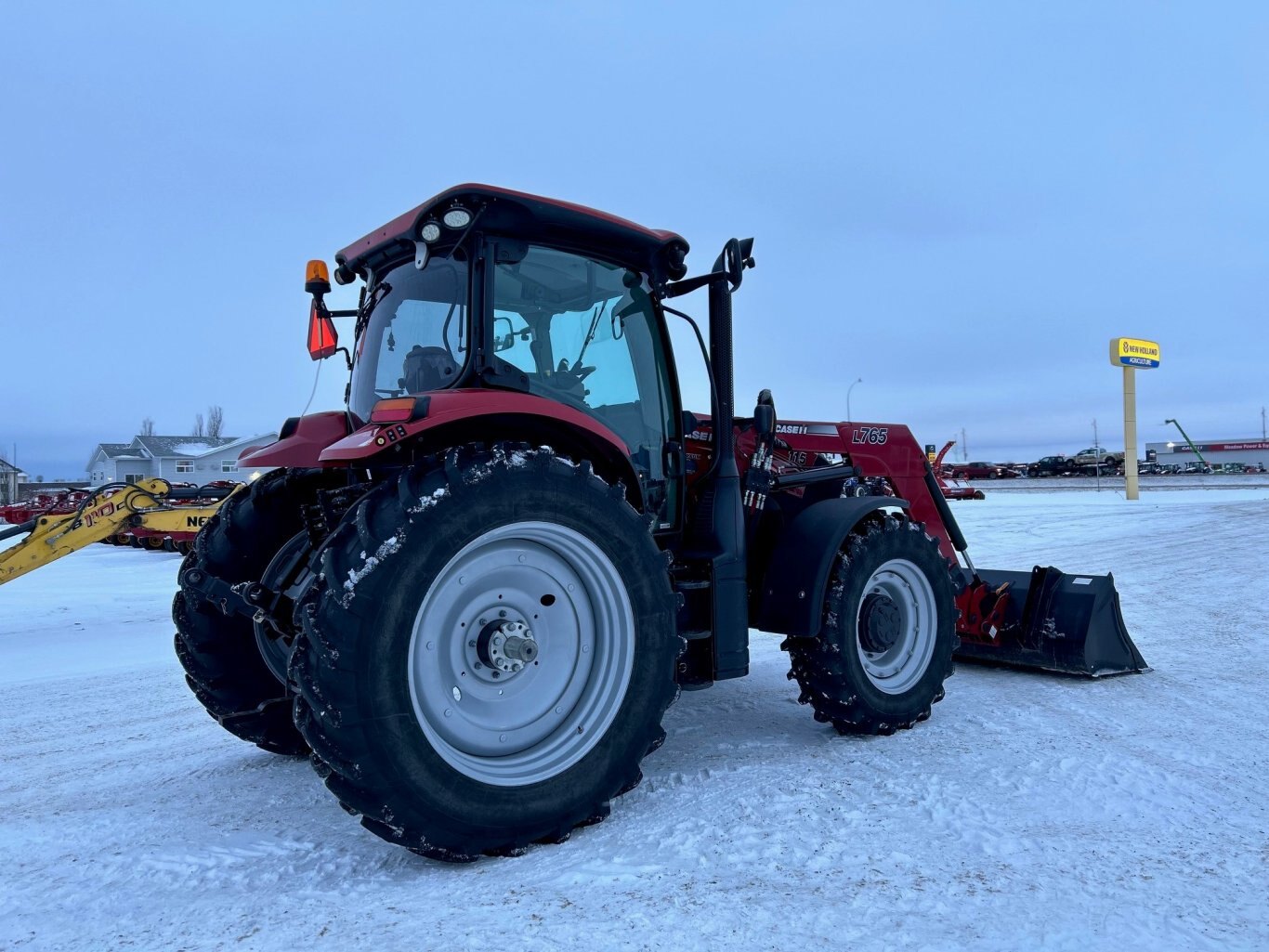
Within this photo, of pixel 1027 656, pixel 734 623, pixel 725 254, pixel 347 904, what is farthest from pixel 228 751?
pixel 1027 656

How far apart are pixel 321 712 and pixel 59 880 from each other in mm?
1026

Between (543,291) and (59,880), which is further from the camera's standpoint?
(543,291)

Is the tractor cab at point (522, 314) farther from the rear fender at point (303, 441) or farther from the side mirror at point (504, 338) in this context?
the rear fender at point (303, 441)

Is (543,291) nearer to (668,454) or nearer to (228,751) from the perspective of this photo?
(668,454)

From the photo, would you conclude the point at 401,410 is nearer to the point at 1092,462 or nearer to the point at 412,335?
the point at 412,335

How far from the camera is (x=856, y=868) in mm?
2691

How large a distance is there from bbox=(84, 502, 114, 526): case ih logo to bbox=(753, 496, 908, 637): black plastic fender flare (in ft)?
29.5

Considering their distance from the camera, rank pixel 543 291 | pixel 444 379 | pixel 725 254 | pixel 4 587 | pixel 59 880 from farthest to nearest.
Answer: pixel 4 587 → pixel 725 254 → pixel 543 291 → pixel 444 379 → pixel 59 880

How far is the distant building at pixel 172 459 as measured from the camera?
192ft

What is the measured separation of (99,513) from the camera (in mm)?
10500

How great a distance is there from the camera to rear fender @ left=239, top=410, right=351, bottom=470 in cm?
330

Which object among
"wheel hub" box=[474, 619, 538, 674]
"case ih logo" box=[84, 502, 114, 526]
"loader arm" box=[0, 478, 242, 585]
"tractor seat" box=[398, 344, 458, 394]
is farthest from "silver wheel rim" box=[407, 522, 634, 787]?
"case ih logo" box=[84, 502, 114, 526]

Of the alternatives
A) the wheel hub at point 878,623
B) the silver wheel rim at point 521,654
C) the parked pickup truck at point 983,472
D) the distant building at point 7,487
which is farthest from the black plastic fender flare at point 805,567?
the parked pickup truck at point 983,472

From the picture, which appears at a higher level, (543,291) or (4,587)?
(543,291)
